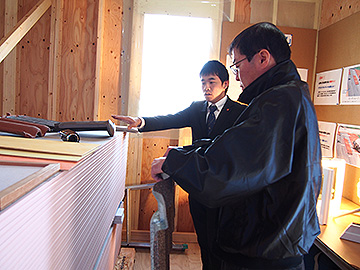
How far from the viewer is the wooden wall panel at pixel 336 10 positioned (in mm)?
2654

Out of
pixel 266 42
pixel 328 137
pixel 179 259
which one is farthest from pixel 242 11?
pixel 179 259

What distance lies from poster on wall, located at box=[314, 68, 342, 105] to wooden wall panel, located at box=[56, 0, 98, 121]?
232 cm

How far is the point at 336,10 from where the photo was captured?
2.91 m

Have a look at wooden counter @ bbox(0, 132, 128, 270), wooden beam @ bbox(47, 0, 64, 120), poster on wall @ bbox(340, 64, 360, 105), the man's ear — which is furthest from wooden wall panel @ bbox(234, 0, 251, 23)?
wooden counter @ bbox(0, 132, 128, 270)

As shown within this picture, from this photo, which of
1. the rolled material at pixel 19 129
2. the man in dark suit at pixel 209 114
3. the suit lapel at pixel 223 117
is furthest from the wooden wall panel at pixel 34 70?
the rolled material at pixel 19 129

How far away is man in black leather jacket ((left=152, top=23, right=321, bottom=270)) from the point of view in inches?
36.1

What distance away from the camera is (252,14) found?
318cm

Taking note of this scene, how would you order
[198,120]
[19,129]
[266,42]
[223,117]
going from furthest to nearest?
[198,120] → [223,117] → [266,42] → [19,129]

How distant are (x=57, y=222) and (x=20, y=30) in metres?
2.18

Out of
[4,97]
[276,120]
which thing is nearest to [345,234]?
[276,120]

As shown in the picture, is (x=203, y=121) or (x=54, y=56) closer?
(x=203, y=121)

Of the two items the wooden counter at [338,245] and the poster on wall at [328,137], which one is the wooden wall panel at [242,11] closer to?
the poster on wall at [328,137]

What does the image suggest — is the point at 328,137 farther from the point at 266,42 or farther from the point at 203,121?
the point at 266,42

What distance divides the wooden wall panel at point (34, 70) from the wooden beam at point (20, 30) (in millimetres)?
230
